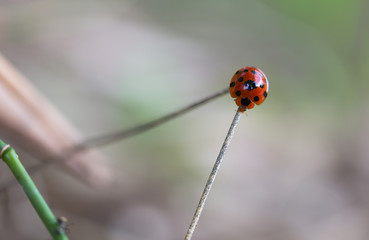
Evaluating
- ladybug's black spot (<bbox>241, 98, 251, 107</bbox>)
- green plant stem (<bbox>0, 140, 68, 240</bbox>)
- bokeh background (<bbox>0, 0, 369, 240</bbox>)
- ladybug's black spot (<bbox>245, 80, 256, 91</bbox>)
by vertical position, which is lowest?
green plant stem (<bbox>0, 140, 68, 240</bbox>)

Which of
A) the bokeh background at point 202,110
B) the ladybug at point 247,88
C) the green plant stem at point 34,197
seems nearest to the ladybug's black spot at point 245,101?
the ladybug at point 247,88

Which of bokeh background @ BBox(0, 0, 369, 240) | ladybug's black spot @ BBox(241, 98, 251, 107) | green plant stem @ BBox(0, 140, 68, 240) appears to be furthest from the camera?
bokeh background @ BBox(0, 0, 369, 240)

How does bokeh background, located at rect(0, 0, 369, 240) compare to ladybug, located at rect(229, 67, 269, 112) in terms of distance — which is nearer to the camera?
ladybug, located at rect(229, 67, 269, 112)

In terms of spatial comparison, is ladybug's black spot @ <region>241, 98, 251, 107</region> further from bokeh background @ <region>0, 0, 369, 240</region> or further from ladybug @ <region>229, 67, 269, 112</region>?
bokeh background @ <region>0, 0, 369, 240</region>

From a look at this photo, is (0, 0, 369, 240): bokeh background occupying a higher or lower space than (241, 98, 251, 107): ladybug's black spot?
higher

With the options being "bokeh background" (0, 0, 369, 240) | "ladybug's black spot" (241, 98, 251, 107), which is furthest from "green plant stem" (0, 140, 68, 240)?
"bokeh background" (0, 0, 369, 240)

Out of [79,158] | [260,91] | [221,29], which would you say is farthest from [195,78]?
[260,91]
